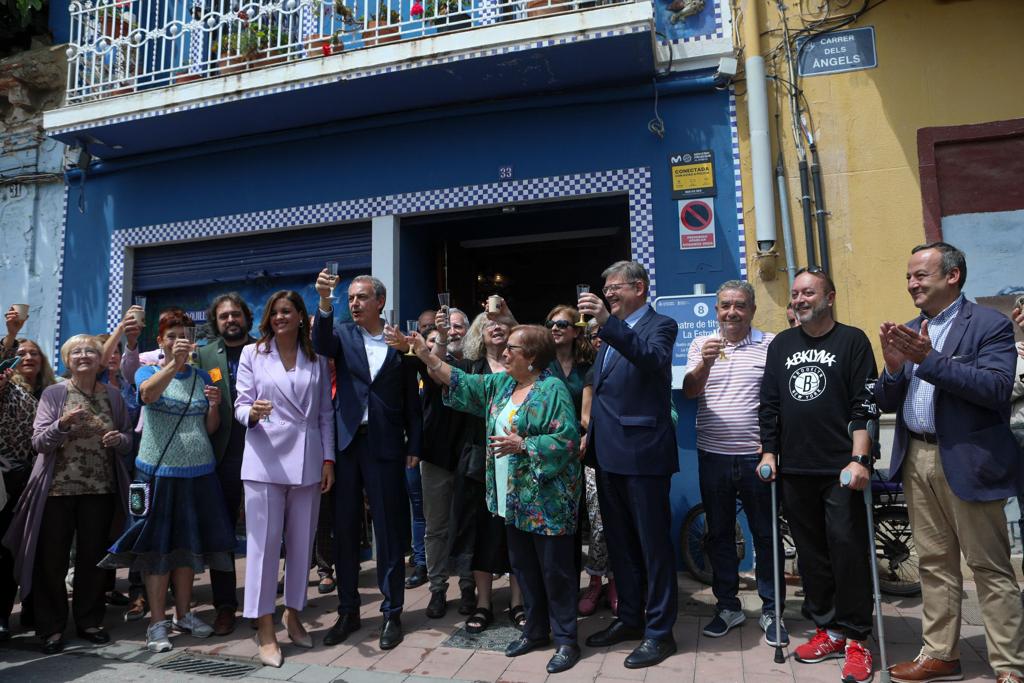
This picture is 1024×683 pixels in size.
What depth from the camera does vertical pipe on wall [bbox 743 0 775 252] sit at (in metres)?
5.73

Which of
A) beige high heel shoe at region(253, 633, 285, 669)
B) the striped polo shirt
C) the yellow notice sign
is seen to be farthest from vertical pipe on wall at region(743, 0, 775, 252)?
beige high heel shoe at region(253, 633, 285, 669)

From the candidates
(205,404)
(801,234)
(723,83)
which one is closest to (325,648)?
(205,404)

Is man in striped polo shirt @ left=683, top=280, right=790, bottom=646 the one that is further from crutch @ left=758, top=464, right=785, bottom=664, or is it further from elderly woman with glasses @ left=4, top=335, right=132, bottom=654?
elderly woman with glasses @ left=4, top=335, right=132, bottom=654

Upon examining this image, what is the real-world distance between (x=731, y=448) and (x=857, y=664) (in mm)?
1266

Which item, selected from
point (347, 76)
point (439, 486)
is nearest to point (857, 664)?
point (439, 486)

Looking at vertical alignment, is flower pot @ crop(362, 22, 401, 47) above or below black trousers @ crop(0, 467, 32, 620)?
above

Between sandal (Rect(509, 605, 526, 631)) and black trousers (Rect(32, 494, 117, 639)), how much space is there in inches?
103

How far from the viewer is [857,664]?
3.40 metres

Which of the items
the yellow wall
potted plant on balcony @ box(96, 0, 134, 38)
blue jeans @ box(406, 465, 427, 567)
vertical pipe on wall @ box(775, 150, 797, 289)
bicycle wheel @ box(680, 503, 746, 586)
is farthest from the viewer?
potted plant on balcony @ box(96, 0, 134, 38)

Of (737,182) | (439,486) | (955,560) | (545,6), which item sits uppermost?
(545,6)

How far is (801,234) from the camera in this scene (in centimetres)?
584

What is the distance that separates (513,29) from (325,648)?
4956 mm

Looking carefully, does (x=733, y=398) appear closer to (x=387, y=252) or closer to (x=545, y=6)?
(x=387, y=252)

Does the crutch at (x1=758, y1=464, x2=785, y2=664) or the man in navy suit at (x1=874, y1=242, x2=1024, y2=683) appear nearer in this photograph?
the man in navy suit at (x1=874, y1=242, x2=1024, y2=683)
